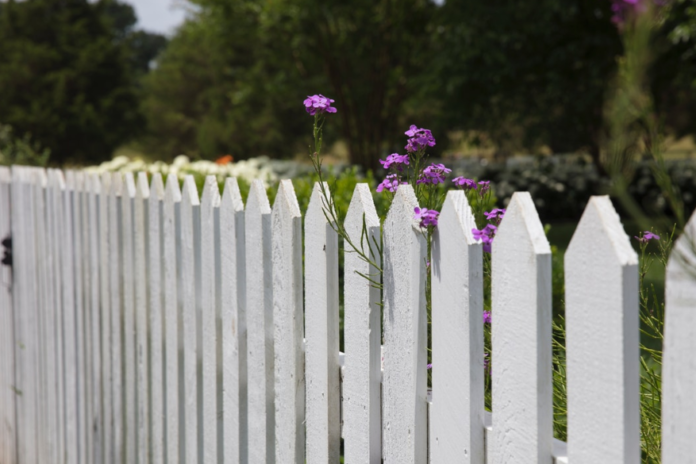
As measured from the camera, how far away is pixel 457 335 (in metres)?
1.23

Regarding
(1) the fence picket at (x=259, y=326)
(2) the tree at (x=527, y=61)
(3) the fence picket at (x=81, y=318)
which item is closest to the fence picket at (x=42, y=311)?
(3) the fence picket at (x=81, y=318)

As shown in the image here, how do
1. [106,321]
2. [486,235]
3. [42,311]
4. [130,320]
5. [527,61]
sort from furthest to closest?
[527,61] < [42,311] < [106,321] < [130,320] < [486,235]

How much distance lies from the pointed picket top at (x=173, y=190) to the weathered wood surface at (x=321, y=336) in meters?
0.75

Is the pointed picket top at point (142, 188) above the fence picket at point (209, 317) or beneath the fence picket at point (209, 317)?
above

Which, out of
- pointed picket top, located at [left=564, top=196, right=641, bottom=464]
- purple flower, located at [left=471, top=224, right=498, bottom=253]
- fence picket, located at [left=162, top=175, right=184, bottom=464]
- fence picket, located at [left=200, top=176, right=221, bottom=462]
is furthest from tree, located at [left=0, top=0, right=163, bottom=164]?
pointed picket top, located at [left=564, top=196, right=641, bottom=464]

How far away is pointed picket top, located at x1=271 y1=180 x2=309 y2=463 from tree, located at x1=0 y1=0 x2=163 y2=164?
35867mm

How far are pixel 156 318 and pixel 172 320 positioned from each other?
0.52 ft

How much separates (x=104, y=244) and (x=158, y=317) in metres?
0.62

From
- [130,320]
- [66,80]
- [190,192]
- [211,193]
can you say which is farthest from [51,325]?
[66,80]

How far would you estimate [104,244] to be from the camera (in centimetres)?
289

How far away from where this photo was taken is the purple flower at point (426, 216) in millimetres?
1278

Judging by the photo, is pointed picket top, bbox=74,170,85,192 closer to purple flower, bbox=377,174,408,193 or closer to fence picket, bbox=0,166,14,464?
fence picket, bbox=0,166,14,464

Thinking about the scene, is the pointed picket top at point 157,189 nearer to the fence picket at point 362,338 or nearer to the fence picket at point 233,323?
the fence picket at point 233,323

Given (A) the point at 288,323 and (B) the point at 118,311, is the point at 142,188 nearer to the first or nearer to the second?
(B) the point at 118,311
